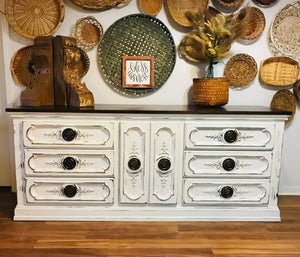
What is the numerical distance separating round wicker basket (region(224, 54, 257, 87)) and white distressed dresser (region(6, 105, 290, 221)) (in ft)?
1.63

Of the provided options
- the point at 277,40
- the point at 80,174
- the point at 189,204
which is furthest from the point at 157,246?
the point at 277,40

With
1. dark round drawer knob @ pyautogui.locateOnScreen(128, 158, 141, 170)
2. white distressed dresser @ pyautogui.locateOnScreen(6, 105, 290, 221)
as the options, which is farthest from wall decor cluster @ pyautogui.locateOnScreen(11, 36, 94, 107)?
dark round drawer knob @ pyautogui.locateOnScreen(128, 158, 141, 170)

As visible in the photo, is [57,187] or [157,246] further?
[57,187]

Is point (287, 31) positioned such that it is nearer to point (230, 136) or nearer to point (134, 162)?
point (230, 136)

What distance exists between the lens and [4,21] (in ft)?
7.21

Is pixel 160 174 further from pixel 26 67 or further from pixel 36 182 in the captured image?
pixel 26 67

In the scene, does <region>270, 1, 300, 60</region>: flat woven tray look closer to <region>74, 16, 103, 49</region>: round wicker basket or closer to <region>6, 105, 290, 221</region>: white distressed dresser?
<region>6, 105, 290, 221</region>: white distressed dresser

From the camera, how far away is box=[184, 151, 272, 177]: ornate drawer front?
1.94 metres

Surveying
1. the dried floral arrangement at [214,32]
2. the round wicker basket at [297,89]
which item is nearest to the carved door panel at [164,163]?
the dried floral arrangement at [214,32]

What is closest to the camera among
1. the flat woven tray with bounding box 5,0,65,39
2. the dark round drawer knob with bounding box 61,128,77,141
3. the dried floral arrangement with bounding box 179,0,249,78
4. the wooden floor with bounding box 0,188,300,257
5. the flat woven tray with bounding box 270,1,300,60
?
the wooden floor with bounding box 0,188,300,257

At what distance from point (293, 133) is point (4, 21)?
2.48 meters

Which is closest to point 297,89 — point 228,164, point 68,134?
point 228,164

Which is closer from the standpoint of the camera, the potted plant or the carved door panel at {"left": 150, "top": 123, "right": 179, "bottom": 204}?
the carved door panel at {"left": 150, "top": 123, "right": 179, "bottom": 204}

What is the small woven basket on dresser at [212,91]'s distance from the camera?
2.05 meters
